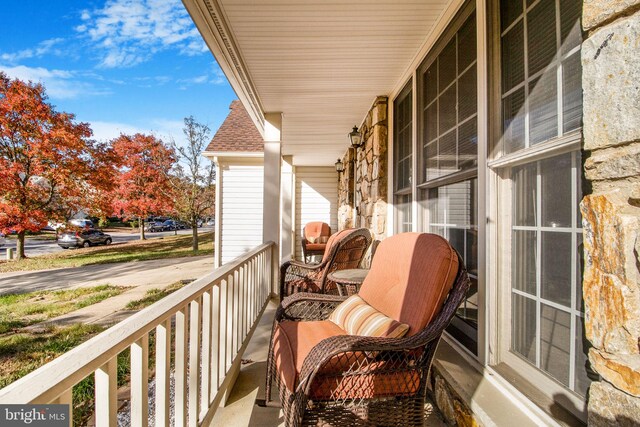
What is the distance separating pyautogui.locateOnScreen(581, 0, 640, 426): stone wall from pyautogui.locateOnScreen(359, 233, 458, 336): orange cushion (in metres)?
0.60

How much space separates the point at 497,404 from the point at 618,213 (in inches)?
39.0

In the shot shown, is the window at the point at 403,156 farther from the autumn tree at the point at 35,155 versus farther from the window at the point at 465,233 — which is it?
the autumn tree at the point at 35,155

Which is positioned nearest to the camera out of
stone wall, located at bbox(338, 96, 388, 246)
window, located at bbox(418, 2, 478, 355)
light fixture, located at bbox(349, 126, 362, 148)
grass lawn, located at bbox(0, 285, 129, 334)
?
window, located at bbox(418, 2, 478, 355)

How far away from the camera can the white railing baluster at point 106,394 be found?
0.82 meters

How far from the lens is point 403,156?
11.4 feet

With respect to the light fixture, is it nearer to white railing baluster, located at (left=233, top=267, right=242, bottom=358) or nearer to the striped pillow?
white railing baluster, located at (left=233, top=267, right=242, bottom=358)

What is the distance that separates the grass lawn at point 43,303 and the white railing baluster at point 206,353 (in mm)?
4556

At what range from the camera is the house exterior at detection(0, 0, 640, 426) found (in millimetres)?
848

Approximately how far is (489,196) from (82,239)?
18.7m

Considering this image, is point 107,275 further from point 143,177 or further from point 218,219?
point 143,177

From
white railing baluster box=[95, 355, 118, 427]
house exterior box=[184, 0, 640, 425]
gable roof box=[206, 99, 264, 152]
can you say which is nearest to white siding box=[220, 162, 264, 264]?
gable roof box=[206, 99, 264, 152]

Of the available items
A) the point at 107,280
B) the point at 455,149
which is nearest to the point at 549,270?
the point at 455,149

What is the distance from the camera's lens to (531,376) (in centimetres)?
146

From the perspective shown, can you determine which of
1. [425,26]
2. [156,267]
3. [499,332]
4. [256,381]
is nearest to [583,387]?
[499,332]
